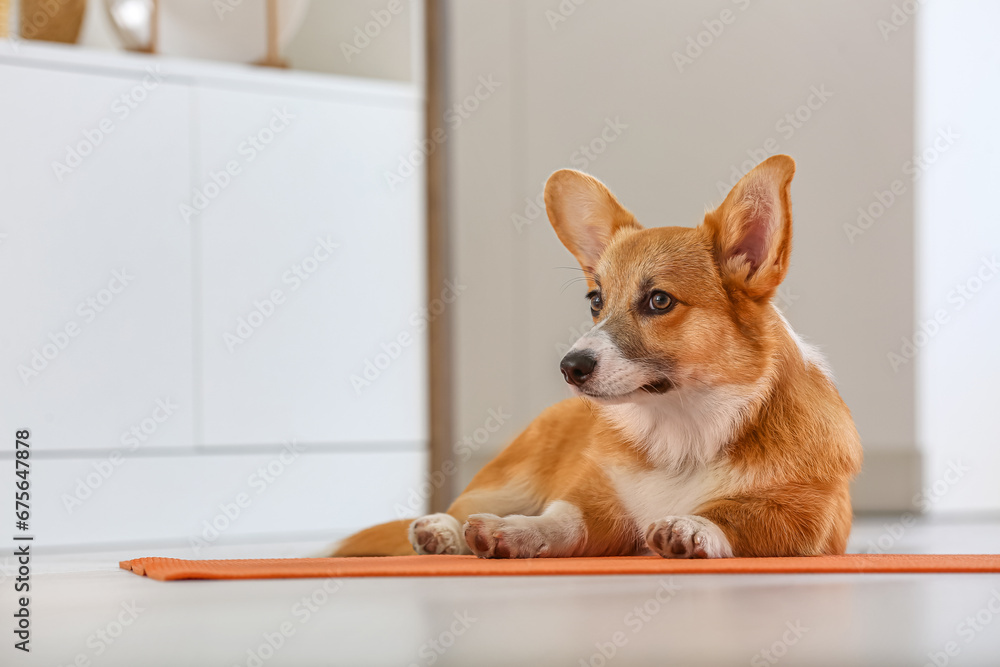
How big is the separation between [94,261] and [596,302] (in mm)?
2296

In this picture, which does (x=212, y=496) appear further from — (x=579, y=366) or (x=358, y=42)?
(x=579, y=366)

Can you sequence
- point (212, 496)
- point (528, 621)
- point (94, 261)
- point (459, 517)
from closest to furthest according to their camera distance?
point (528, 621), point (459, 517), point (94, 261), point (212, 496)

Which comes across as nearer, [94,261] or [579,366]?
[579,366]

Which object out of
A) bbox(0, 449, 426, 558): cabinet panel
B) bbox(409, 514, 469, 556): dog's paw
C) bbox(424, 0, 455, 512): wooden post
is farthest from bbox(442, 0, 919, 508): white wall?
bbox(409, 514, 469, 556): dog's paw

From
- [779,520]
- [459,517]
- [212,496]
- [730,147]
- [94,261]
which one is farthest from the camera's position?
[730,147]

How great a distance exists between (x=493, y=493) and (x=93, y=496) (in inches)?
79.4

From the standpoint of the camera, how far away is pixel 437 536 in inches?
67.8

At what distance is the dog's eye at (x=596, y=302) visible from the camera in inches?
67.0

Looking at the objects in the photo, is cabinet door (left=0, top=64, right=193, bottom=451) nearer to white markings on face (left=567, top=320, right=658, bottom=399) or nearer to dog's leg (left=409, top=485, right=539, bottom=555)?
dog's leg (left=409, top=485, right=539, bottom=555)

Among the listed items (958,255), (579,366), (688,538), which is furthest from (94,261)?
(958,255)

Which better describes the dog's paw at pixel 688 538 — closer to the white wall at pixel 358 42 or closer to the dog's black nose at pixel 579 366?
the dog's black nose at pixel 579 366

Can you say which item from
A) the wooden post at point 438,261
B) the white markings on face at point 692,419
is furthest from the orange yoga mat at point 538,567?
the wooden post at point 438,261

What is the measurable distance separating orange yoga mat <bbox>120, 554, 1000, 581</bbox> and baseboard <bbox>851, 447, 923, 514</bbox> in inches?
79.5

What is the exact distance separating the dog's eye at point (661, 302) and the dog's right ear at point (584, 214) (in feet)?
0.59
